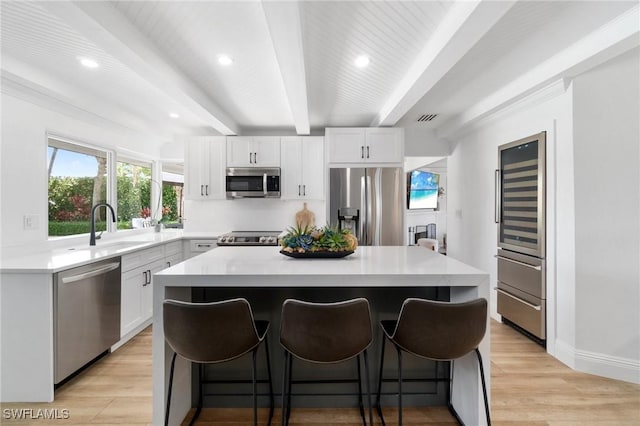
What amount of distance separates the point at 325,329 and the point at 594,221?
95.9 inches

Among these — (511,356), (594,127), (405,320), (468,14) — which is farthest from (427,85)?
(511,356)

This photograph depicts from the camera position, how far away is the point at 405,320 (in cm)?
154

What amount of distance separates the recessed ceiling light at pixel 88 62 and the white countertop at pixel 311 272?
1.88 metres

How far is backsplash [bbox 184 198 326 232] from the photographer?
4.83 metres

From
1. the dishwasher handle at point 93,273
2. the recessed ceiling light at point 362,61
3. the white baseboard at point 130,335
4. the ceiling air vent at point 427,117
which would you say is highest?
the ceiling air vent at point 427,117

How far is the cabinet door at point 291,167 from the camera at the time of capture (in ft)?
15.0

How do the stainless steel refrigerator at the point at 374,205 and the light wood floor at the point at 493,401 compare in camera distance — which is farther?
the stainless steel refrigerator at the point at 374,205

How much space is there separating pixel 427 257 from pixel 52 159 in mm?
3614

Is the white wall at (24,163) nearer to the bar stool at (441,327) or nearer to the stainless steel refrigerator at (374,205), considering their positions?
the stainless steel refrigerator at (374,205)

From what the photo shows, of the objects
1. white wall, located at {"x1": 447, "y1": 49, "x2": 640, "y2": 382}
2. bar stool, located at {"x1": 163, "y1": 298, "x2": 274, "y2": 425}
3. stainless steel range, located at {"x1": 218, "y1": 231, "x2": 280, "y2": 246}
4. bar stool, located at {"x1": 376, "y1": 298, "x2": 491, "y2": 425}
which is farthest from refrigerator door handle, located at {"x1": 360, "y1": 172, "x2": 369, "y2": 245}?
bar stool, located at {"x1": 163, "y1": 298, "x2": 274, "y2": 425}

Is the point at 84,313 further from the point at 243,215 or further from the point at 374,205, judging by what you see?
the point at 374,205

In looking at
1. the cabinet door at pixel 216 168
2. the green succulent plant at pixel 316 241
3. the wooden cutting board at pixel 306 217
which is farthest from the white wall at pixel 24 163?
the wooden cutting board at pixel 306 217

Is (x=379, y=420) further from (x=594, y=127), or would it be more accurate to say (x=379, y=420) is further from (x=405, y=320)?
(x=594, y=127)

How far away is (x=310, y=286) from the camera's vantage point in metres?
1.69
